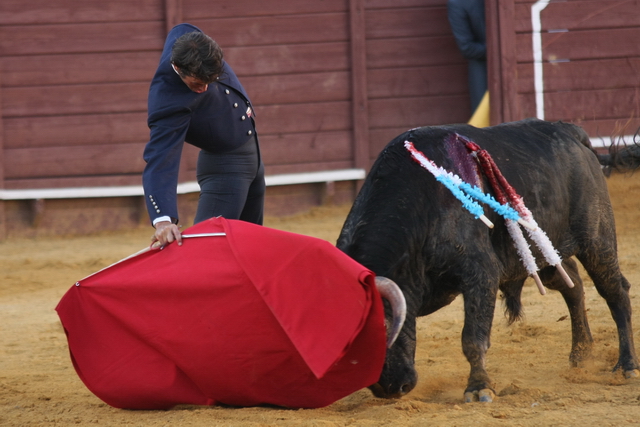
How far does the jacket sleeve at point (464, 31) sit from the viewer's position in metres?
8.16

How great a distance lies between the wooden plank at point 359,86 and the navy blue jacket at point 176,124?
486 cm

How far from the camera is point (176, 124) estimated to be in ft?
10.9

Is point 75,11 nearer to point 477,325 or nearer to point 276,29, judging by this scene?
point 276,29

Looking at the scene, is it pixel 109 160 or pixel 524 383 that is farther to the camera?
pixel 109 160

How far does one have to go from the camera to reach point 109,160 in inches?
318

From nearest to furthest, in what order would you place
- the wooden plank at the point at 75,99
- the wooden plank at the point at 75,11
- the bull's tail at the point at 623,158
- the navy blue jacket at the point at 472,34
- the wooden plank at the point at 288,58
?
1. the bull's tail at the point at 623,158
2. the wooden plank at the point at 75,11
3. the wooden plank at the point at 75,99
4. the navy blue jacket at the point at 472,34
5. the wooden plank at the point at 288,58

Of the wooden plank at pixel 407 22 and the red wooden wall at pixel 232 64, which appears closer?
the red wooden wall at pixel 232 64

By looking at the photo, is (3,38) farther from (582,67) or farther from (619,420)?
(619,420)

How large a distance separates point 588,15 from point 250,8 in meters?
3.22

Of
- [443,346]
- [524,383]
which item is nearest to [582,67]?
[443,346]

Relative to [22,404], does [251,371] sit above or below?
above

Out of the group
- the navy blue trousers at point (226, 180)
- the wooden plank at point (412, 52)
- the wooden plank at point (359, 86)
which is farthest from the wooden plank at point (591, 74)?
the navy blue trousers at point (226, 180)

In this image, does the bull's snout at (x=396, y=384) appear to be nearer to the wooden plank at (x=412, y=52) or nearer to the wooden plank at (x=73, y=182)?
the wooden plank at (x=73, y=182)

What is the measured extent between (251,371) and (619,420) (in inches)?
48.7
